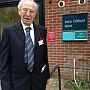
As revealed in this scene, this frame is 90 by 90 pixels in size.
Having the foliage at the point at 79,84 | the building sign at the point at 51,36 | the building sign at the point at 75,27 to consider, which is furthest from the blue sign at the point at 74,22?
the foliage at the point at 79,84

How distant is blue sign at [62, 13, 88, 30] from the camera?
306 inches

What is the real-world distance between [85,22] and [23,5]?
425cm

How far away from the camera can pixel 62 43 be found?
8.09m

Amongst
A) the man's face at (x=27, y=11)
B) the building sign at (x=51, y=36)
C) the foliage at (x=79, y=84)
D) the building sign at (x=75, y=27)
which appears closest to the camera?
the man's face at (x=27, y=11)

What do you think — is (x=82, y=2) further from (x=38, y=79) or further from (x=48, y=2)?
(x=38, y=79)

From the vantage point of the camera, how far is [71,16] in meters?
7.94

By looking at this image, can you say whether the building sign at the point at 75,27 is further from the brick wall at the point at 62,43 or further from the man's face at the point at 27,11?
the man's face at the point at 27,11

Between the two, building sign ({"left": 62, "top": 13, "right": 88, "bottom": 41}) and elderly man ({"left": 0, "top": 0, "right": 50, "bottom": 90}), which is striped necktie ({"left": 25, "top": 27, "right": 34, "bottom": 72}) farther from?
building sign ({"left": 62, "top": 13, "right": 88, "bottom": 41})

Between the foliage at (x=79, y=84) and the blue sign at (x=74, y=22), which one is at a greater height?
the blue sign at (x=74, y=22)

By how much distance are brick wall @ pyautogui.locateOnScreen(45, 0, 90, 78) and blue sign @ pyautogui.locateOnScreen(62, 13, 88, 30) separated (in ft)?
0.30

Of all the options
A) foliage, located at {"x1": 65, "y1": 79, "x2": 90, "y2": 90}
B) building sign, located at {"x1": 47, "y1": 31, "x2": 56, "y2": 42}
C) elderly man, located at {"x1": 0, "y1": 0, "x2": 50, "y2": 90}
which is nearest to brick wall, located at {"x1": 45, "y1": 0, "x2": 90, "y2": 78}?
building sign, located at {"x1": 47, "y1": 31, "x2": 56, "y2": 42}

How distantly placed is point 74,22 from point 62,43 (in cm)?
58

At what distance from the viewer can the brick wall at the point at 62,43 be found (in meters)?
7.80

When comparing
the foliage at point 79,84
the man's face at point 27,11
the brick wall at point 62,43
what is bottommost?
the foliage at point 79,84
